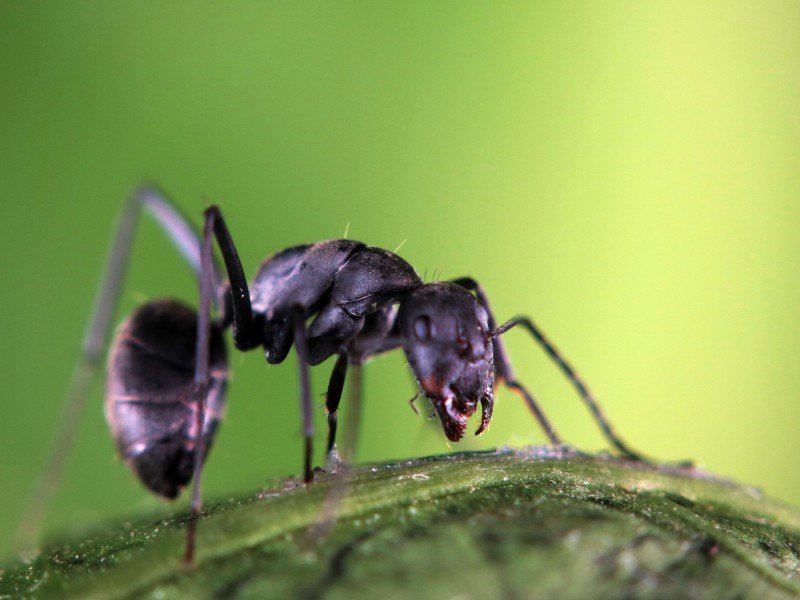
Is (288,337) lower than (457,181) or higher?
lower

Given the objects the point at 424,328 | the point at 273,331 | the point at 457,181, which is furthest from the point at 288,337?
the point at 457,181

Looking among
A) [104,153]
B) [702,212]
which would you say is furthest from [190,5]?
[702,212]

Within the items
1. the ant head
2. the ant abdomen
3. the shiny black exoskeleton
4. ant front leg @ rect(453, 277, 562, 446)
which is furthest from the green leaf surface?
the ant abdomen

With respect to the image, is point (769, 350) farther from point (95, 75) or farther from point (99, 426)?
point (95, 75)

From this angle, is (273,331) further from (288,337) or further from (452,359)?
(452,359)

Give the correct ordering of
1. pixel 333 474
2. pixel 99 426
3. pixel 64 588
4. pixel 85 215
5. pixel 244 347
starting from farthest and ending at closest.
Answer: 1. pixel 85 215
2. pixel 99 426
3. pixel 244 347
4. pixel 333 474
5. pixel 64 588

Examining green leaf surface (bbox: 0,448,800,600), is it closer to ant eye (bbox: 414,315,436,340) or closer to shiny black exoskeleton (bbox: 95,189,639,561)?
ant eye (bbox: 414,315,436,340)
